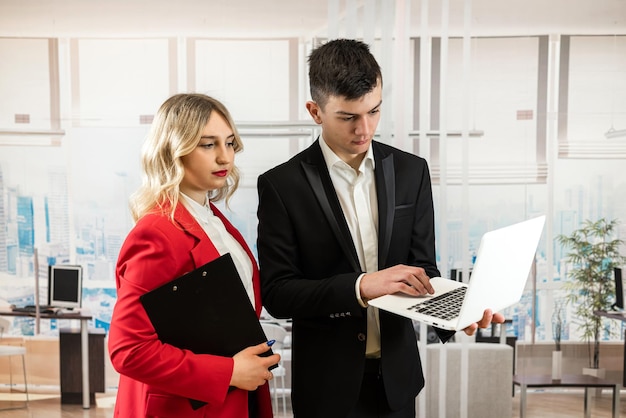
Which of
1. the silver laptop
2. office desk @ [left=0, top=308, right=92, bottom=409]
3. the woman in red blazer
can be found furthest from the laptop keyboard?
office desk @ [left=0, top=308, right=92, bottom=409]

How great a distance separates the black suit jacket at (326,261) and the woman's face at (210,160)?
0.16 meters

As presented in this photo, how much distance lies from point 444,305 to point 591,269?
8.16 feet

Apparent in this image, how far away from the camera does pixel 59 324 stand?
4098 mm

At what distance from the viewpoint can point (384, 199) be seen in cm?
165

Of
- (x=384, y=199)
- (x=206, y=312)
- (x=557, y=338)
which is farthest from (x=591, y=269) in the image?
(x=206, y=312)

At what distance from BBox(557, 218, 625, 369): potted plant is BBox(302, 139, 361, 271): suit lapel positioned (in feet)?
7.77

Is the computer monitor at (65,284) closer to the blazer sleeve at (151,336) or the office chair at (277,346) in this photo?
the office chair at (277,346)

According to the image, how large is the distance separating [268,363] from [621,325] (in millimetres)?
2866

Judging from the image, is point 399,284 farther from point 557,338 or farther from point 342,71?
point 557,338

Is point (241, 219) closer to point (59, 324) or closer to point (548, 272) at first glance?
point (59, 324)

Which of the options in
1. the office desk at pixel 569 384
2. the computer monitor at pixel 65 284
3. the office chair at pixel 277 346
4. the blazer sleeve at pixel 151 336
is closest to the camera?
the blazer sleeve at pixel 151 336

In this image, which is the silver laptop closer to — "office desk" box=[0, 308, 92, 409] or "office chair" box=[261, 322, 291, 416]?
"office chair" box=[261, 322, 291, 416]

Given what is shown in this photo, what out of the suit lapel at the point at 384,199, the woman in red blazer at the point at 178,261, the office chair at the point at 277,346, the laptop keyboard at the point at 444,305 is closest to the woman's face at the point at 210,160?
the woman in red blazer at the point at 178,261

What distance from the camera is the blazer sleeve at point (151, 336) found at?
1.32 metres
